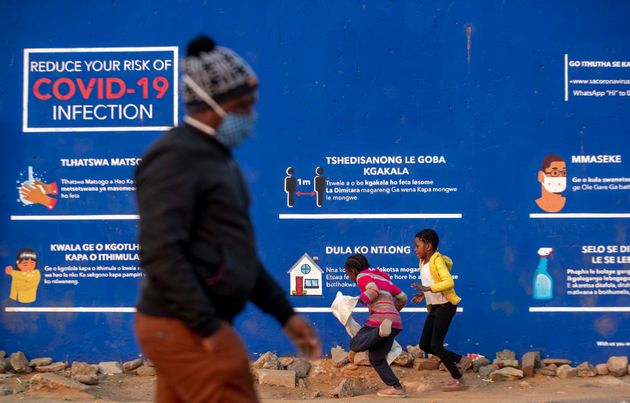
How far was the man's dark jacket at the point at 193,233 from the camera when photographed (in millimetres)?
2865

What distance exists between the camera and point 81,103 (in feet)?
30.6

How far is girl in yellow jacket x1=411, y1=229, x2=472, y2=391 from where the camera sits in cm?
827

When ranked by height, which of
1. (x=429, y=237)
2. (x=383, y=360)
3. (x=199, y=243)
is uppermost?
(x=199, y=243)

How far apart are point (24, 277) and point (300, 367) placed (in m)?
3.11

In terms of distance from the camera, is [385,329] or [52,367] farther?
[52,367]

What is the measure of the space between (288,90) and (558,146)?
114 inches

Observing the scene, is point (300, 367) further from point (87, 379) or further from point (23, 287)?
point (23, 287)

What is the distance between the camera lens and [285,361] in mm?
9039

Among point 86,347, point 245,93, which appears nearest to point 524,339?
point 86,347

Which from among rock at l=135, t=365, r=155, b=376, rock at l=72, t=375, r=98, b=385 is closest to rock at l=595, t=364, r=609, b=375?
rock at l=135, t=365, r=155, b=376

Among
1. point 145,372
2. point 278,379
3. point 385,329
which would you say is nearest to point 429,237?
point 385,329

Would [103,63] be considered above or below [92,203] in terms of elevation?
above

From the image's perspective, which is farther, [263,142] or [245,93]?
[263,142]

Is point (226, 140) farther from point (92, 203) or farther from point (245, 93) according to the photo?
point (92, 203)
